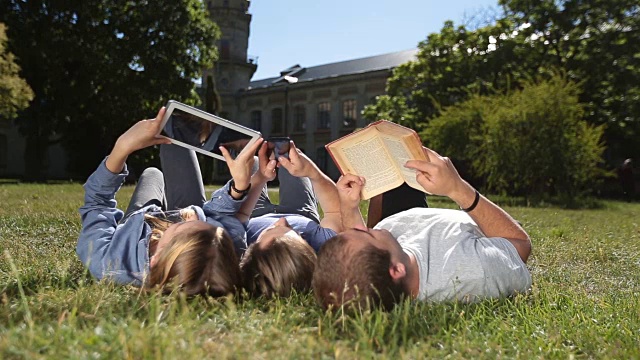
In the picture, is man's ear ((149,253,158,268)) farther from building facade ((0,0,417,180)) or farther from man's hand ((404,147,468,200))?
building facade ((0,0,417,180))

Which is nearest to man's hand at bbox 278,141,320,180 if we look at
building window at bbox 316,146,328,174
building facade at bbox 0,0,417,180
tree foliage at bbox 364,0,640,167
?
tree foliage at bbox 364,0,640,167

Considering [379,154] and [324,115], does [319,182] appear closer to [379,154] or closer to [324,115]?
[379,154]

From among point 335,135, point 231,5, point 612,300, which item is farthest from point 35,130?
point 612,300

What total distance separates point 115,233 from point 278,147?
1007 mm

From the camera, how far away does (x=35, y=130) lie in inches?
999

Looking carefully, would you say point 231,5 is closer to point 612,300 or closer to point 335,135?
point 335,135

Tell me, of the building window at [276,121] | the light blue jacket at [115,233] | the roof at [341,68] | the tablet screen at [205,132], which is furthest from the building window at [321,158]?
the tablet screen at [205,132]

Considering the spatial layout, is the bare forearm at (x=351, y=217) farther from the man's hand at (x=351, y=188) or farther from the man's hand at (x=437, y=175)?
the man's hand at (x=437, y=175)

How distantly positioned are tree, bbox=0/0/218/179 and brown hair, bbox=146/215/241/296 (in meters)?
23.6

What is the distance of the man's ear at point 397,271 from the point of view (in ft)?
7.41

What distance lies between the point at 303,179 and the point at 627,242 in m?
3.50

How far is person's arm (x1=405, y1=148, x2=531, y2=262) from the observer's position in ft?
9.20

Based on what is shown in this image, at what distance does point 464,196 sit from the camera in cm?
283

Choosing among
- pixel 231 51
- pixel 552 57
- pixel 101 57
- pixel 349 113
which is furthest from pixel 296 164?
pixel 231 51
